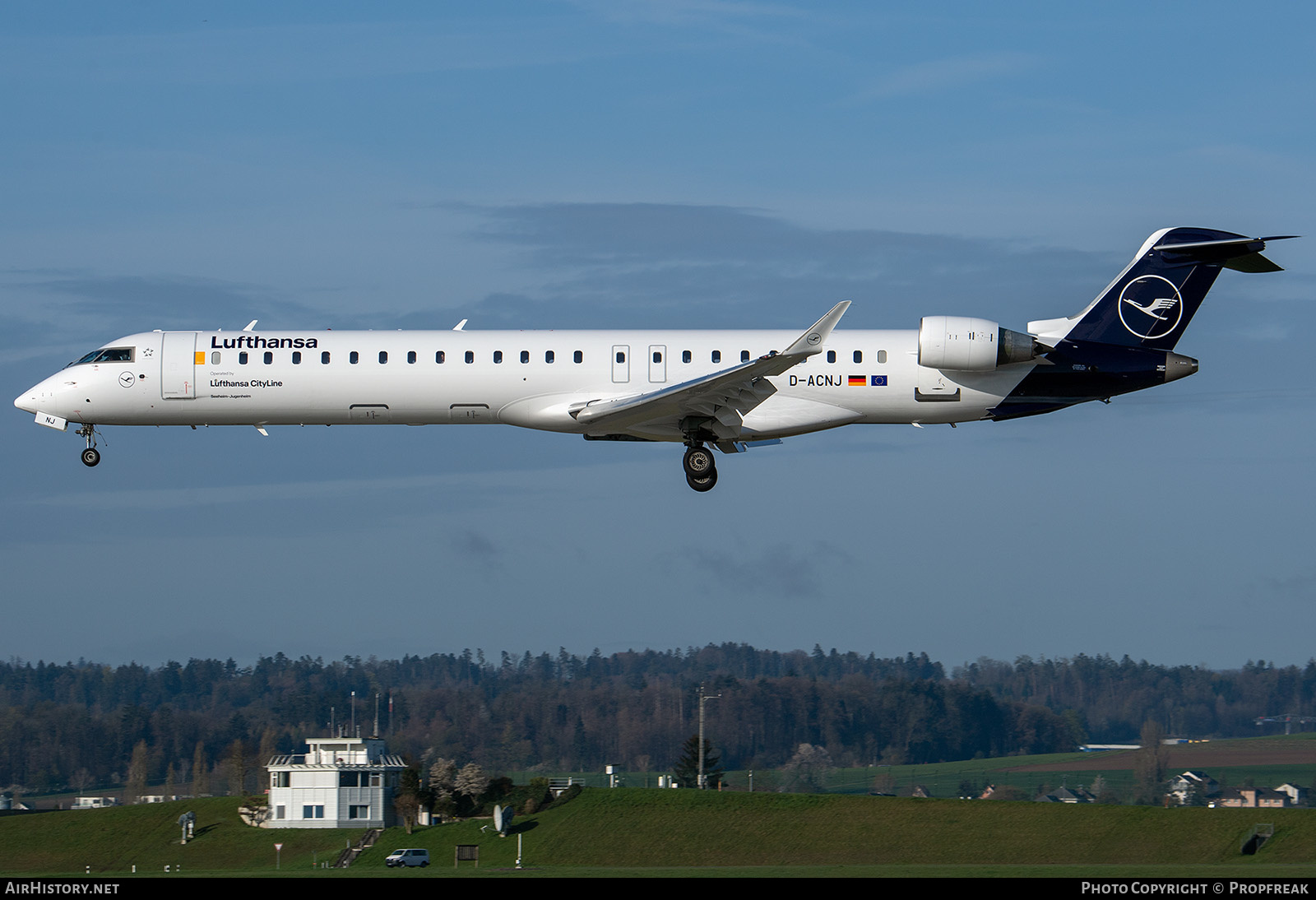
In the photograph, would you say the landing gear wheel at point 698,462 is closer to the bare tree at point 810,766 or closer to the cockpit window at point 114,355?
the cockpit window at point 114,355

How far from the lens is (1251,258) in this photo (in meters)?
36.5

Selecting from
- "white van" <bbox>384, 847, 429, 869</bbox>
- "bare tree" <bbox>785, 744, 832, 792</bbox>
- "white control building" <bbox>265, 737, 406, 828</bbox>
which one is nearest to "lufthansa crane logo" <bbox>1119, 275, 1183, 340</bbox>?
"white van" <bbox>384, 847, 429, 869</bbox>

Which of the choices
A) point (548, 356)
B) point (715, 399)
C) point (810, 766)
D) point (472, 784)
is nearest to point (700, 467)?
point (715, 399)

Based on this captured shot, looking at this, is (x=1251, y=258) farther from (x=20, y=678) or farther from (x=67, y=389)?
(x=20, y=678)

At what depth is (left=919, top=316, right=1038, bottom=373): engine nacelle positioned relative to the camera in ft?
115

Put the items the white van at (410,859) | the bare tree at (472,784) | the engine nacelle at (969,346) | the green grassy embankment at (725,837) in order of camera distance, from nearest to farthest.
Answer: the engine nacelle at (969,346) < the green grassy embankment at (725,837) < the white van at (410,859) < the bare tree at (472,784)

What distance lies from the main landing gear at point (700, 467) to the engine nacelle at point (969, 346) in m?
5.27

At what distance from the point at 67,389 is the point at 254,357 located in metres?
4.62

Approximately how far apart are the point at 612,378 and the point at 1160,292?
43.2 feet

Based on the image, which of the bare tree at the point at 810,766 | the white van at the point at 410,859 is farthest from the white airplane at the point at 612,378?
the bare tree at the point at 810,766

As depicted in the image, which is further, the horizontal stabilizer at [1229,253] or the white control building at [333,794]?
the white control building at [333,794]

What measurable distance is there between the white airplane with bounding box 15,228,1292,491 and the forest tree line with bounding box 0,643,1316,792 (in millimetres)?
68972

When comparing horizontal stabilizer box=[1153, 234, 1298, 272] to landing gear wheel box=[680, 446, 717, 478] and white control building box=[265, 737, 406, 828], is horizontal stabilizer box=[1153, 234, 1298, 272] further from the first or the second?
white control building box=[265, 737, 406, 828]

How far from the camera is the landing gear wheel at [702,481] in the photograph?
117 feet
